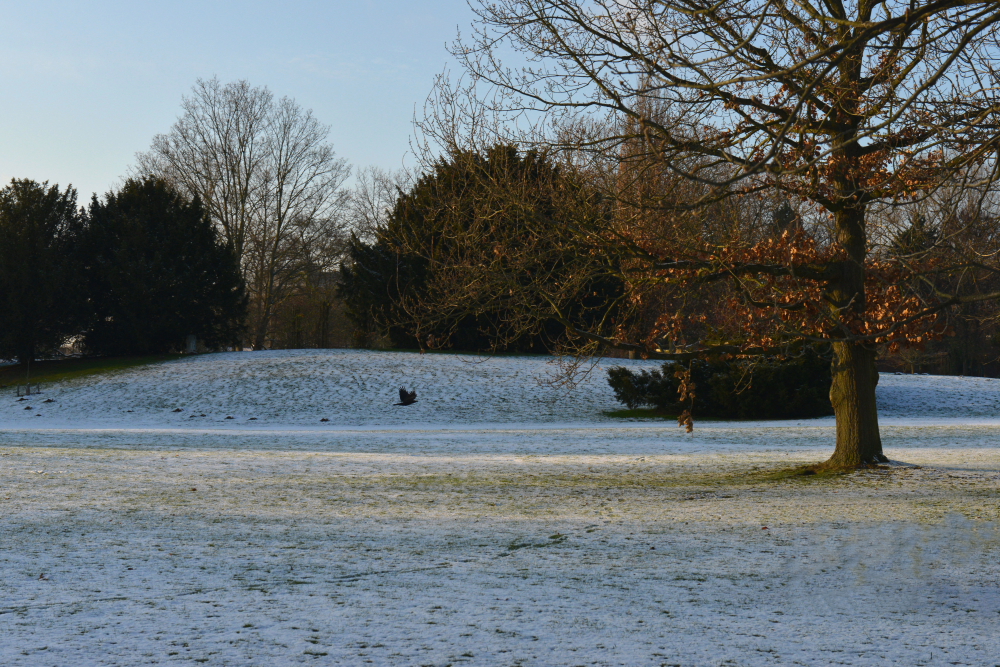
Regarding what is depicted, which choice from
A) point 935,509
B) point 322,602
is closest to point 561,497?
Answer: point 935,509

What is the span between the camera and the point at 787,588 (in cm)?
580

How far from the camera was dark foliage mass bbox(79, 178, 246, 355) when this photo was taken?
121 feet

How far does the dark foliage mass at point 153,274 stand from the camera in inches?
1451

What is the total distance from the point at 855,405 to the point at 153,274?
31.7 m

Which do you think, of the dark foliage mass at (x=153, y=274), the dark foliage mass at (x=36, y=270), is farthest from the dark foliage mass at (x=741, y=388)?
the dark foliage mass at (x=36, y=270)

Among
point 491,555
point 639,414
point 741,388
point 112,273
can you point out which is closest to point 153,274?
point 112,273

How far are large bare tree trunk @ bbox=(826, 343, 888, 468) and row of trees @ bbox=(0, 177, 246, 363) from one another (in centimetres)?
3110

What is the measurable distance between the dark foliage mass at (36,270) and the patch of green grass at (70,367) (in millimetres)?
793

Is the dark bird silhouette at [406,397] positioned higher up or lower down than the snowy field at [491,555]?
higher up

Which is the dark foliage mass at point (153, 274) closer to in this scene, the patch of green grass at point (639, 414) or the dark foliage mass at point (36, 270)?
the dark foliage mass at point (36, 270)

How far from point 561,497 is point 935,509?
163 inches

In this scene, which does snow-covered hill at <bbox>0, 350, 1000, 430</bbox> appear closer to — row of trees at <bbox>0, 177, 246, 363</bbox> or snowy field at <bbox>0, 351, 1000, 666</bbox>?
row of trees at <bbox>0, 177, 246, 363</bbox>

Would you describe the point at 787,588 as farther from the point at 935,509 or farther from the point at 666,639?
→ the point at 935,509

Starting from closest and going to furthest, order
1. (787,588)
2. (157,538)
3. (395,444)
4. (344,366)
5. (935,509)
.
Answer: (787,588) < (157,538) < (935,509) < (395,444) < (344,366)
